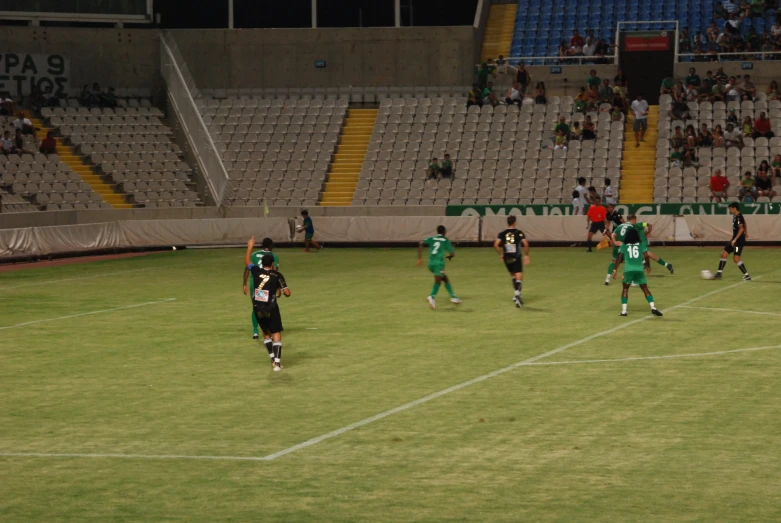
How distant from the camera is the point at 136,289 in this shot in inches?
1198

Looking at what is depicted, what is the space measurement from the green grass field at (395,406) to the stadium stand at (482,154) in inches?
757

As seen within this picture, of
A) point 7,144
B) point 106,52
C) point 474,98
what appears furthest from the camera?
point 106,52

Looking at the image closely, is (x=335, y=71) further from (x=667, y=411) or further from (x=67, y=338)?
(x=667, y=411)

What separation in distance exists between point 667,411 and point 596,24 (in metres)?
43.1

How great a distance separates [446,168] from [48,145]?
15.4 metres

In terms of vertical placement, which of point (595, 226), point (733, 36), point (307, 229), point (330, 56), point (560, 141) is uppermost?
point (733, 36)

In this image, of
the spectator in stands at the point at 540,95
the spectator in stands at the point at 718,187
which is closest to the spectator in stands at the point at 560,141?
the spectator in stands at the point at 540,95

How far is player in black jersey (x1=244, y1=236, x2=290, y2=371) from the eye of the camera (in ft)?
58.3

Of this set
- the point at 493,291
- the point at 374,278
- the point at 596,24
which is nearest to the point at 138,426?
the point at 493,291

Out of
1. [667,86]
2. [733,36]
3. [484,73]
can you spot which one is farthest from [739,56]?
[484,73]

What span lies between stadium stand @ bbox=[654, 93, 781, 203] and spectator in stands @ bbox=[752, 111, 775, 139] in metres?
0.27

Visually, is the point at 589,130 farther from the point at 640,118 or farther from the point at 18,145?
the point at 18,145

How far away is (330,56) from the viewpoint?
5519 cm

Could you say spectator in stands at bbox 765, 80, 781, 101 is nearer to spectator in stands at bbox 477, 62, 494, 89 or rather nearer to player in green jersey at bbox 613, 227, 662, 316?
spectator in stands at bbox 477, 62, 494, 89
